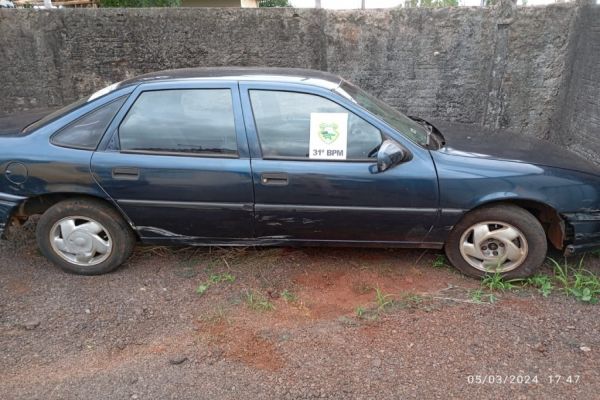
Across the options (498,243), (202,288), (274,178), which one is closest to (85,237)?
(202,288)

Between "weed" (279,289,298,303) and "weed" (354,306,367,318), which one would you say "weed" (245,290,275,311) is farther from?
"weed" (354,306,367,318)

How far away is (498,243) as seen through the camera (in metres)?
3.46

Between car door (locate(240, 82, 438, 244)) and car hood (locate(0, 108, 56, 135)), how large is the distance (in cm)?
179

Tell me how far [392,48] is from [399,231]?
10.8 ft

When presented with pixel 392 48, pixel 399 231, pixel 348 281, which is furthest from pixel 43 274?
pixel 392 48

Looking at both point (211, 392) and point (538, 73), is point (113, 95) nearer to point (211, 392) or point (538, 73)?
point (211, 392)

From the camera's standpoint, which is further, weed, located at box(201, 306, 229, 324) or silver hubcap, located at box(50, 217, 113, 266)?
silver hubcap, located at box(50, 217, 113, 266)

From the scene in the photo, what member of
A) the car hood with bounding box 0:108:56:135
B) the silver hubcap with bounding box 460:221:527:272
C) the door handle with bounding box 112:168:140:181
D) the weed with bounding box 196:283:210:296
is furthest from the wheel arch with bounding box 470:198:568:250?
the car hood with bounding box 0:108:56:135

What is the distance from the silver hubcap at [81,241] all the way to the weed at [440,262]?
2495 mm

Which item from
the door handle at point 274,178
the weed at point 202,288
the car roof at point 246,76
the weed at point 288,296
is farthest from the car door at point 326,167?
the weed at point 202,288

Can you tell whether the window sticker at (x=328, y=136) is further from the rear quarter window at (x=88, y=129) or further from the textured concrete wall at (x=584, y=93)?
the textured concrete wall at (x=584, y=93)

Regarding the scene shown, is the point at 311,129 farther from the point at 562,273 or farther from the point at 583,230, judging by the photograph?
the point at 562,273

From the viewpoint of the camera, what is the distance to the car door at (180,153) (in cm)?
333
